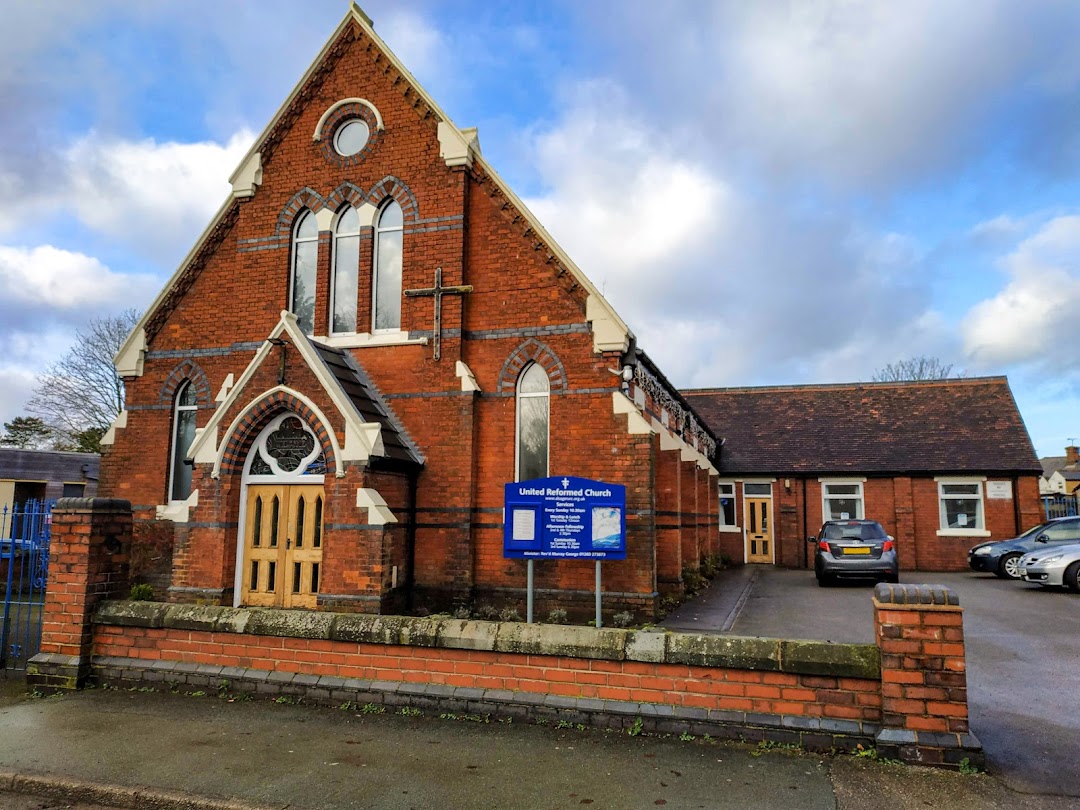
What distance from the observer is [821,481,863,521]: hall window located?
2480cm

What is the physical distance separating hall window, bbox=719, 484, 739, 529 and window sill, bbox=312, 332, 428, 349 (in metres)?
16.6

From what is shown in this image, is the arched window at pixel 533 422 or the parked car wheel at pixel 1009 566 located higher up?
the arched window at pixel 533 422

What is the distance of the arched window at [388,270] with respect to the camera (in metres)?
13.4

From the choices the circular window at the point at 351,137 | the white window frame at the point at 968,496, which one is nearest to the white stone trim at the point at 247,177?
the circular window at the point at 351,137

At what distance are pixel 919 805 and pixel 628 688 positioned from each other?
84.4 inches

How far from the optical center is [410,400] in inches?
499

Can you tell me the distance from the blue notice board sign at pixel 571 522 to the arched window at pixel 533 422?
3.47m

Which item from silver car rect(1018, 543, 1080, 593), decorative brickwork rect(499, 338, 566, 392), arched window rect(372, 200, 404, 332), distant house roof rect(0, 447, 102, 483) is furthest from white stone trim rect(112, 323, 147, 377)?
silver car rect(1018, 543, 1080, 593)

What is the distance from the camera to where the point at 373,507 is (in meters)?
10.5

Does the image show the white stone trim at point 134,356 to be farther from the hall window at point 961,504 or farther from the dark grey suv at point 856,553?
the hall window at point 961,504

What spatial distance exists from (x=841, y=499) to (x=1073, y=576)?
369 inches

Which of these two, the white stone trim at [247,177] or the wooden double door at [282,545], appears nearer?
the wooden double door at [282,545]

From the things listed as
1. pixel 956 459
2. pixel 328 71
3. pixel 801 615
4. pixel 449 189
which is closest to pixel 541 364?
pixel 449 189

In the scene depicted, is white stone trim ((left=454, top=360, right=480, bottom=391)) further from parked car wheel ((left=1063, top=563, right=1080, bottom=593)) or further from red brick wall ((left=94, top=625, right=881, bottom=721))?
parked car wheel ((left=1063, top=563, right=1080, bottom=593))
